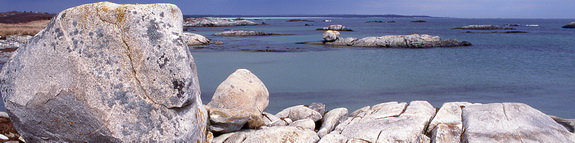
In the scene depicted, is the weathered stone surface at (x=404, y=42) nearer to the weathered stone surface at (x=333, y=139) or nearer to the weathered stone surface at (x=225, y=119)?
the weathered stone surface at (x=333, y=139)

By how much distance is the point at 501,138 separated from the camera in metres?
8.00

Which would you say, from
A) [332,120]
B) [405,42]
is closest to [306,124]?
[332,120]

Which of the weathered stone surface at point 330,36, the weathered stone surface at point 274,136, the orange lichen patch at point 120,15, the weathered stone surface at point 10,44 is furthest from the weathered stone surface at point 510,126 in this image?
the weathered stone surface at point 330,36

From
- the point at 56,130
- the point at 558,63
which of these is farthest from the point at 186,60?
the point at 558,63

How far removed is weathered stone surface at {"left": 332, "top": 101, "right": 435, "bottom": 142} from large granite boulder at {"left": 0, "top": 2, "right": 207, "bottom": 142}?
3.68 meters

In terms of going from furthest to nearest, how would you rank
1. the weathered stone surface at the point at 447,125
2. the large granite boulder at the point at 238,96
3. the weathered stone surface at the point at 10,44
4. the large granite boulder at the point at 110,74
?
the weathered stone surface at the point at 10,44
the large granite boulder at the point at 238,96
the weathered stone surface at the point at 447,125
the large granite boulder at the point at 110,74

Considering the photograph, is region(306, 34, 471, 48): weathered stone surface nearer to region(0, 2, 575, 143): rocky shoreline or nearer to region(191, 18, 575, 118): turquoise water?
region(191, 18, 575, 118): turquoise water

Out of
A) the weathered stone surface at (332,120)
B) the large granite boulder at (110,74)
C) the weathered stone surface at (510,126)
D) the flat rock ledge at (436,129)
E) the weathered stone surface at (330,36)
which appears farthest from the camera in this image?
the weathered stone surface at (330,36)

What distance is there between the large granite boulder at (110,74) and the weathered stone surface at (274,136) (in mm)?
2338

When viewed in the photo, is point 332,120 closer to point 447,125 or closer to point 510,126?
point 447,125

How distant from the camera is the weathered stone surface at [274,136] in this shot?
8.52 meters

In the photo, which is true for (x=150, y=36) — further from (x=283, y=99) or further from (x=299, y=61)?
(x=299, y=61)

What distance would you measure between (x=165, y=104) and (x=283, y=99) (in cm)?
1068

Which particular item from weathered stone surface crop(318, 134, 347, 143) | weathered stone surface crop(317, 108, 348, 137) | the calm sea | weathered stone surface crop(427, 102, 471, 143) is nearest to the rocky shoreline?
weathered stone surface crop(318, 134, 347, 143)
